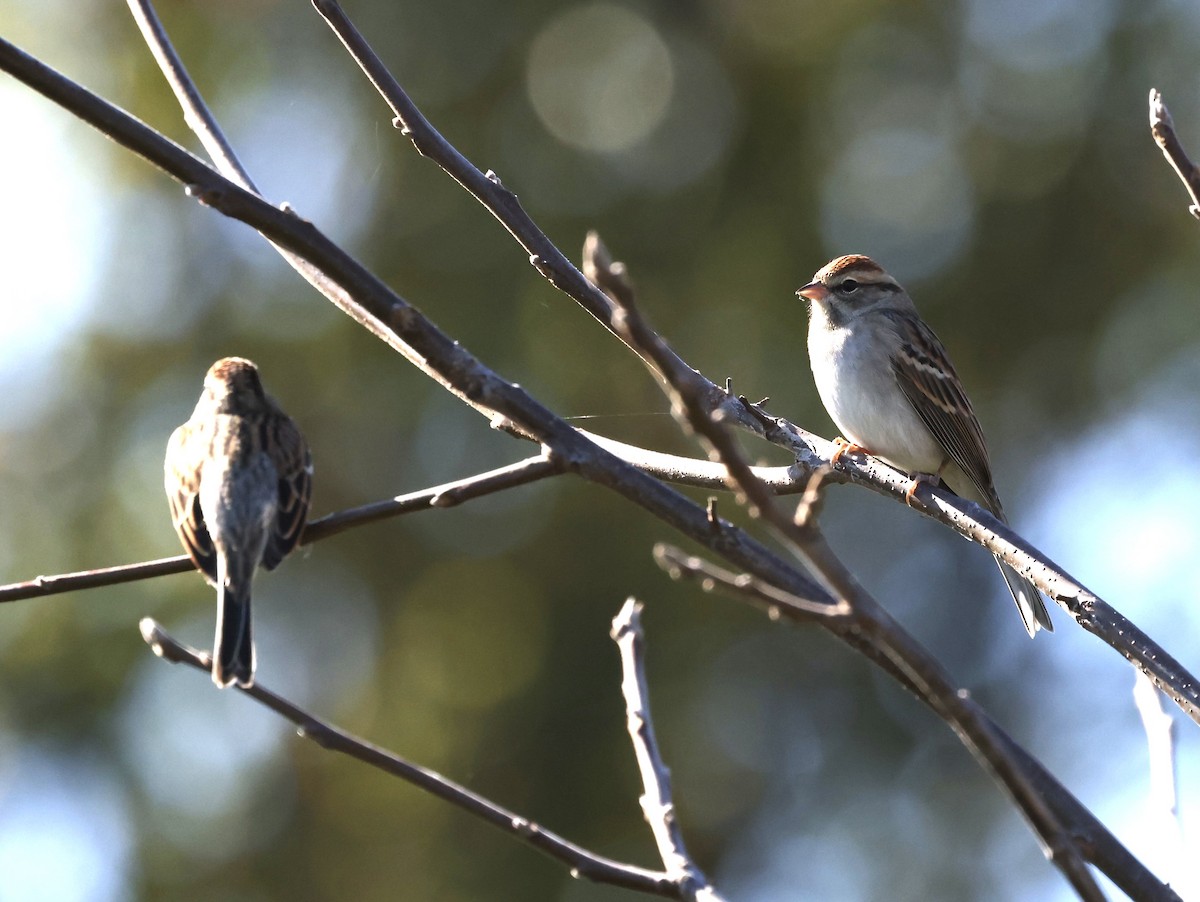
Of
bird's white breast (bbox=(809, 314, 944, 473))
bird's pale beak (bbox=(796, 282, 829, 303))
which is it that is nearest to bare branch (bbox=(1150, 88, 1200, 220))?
bird's white breast (bbox=(809, 314, 944, 473))

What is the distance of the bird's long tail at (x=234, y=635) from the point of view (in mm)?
3553

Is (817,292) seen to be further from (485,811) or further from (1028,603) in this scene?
(485,811)

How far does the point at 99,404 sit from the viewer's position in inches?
409

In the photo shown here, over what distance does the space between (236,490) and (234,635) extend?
0.65 m

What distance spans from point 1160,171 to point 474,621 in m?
6.14

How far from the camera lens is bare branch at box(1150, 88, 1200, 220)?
2.21 metres

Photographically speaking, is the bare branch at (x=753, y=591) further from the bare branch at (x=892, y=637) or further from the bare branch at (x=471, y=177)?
the bare branch at (x=471, y=177)

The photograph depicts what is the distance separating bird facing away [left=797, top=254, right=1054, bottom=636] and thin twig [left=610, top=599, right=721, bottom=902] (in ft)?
9.82

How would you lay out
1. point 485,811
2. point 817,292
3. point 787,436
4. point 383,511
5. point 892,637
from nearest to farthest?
point 892,637 < point 485,811 < point 383,511 < point 787,436 < point 817,292

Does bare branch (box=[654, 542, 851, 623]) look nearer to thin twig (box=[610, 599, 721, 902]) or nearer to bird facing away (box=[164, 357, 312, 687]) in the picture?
thin twig (box=[610, 599, 721, 902])

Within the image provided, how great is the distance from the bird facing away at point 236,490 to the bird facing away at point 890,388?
212cm

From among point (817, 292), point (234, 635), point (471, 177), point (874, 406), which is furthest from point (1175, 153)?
point (817, 292)

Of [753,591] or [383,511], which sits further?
[383,511]

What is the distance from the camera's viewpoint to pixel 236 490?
4.37 m
